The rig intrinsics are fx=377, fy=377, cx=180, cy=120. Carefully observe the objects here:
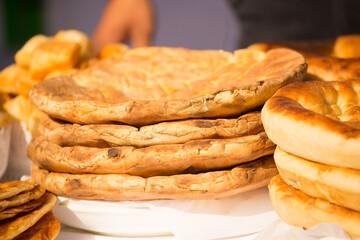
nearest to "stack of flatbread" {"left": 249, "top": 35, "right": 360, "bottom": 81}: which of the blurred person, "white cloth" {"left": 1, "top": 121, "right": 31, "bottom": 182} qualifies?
the blurred person

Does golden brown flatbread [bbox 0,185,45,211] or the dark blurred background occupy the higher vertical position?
golden brown flatbread [bbox 0,185,45,211]

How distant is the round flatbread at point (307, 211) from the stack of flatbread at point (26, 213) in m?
0.43

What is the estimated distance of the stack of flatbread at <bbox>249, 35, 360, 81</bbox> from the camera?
1.04 m

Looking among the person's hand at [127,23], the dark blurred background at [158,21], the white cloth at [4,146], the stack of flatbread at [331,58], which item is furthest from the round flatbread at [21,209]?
the dark blurred background at [158,21]

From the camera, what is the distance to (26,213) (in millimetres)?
723

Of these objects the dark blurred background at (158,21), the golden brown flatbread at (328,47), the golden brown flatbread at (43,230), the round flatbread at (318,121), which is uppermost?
the round flatbread at (318,121)

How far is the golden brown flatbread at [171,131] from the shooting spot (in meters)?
0.75

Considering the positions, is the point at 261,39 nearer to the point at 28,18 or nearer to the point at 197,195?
the point at 197,195

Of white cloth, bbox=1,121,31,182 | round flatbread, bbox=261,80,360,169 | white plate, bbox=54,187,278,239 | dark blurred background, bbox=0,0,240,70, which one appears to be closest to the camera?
round flatbread, bbox=261,80,360,169

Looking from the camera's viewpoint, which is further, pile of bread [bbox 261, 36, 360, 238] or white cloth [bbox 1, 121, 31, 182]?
white cloth [bbox 1, 121, 31, 182]

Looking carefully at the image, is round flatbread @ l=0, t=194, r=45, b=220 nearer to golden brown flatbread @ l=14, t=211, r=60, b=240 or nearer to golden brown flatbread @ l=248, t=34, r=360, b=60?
golden brown flatbread @ l=14, t=211, r=60, b=240

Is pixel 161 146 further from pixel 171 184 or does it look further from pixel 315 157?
pixel 315 157

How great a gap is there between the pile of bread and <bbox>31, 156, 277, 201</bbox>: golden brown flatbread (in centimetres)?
6

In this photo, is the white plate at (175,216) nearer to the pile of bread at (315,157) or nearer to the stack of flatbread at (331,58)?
the pile of bread at (315,157)
